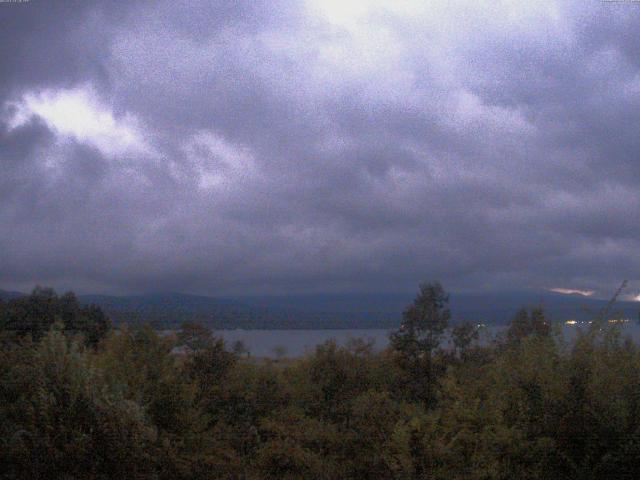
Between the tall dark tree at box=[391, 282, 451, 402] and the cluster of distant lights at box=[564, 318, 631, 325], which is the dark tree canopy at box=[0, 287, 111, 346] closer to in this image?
the tall dark tree at box=[391, 282, 451, 402]

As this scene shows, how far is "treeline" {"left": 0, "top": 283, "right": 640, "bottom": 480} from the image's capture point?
795 centimetres

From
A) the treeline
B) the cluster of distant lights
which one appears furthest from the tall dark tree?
the cluster of distant lights

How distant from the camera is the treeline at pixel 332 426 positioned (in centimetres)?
795

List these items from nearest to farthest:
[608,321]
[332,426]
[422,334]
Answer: [608,321] < [332,426] < [422,334]

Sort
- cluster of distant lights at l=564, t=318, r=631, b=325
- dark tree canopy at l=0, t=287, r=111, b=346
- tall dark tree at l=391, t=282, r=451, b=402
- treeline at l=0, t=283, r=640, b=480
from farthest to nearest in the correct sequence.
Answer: dark tree canopy at l=0, t=287, r=111, b=346 < tall dark tree at l=391, t=282, r=451, b=402 < cluster of distant lights at l=564, t=318, r=631, b=325 < treeline at l=0, t=283, r=640, b=480

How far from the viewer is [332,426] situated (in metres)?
12.2

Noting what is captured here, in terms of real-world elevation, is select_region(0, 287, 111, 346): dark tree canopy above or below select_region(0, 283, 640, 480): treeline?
above

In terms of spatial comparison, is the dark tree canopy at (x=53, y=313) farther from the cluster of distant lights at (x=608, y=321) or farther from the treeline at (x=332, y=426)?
the cluster of distant lights at (x=608, y=321)

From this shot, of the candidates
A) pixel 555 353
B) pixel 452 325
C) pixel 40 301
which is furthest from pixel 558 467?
pixel 40 301

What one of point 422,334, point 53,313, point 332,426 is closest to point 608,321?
point 332,426

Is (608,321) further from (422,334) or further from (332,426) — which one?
(422,334)

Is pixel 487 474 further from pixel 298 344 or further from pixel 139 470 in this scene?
pixel 298 344

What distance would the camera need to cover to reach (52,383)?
8.24 m

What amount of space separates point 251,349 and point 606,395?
1045cm
